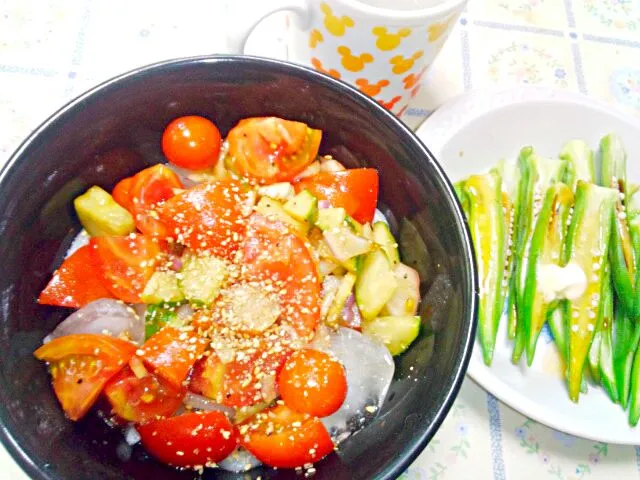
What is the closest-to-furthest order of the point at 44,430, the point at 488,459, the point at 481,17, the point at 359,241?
the point at 44,430 < the point at 359,241 < the point at 488,459 < the point at 481,17

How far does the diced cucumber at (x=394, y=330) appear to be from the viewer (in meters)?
0.78

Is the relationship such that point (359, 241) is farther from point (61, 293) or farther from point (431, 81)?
point (431, 81)

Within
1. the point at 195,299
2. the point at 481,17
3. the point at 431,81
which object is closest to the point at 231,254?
the point at 195,299

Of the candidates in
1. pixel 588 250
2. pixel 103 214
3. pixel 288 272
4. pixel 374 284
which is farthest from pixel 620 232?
pixel 103 214

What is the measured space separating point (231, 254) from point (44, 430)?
0.30 meters

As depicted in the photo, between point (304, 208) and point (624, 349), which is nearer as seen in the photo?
point (304, 208)

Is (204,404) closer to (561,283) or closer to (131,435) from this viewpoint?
(131,435)

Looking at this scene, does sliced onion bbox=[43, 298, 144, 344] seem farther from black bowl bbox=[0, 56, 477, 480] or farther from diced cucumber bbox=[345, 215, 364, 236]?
diced cucumber bbox=[345, 215, 364, 236]

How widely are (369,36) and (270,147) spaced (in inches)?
8.2

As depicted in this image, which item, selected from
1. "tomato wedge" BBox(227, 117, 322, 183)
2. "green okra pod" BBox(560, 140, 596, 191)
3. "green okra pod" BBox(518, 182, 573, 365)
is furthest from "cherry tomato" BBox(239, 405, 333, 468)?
"green okra pod" BBox(560, 140, 596, 191)

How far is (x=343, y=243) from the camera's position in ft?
2.55

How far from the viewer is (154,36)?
1.14 metres

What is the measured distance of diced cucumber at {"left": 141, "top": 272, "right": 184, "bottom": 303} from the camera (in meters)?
0.75

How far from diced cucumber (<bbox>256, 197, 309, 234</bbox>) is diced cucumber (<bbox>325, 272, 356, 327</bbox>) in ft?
0.28
